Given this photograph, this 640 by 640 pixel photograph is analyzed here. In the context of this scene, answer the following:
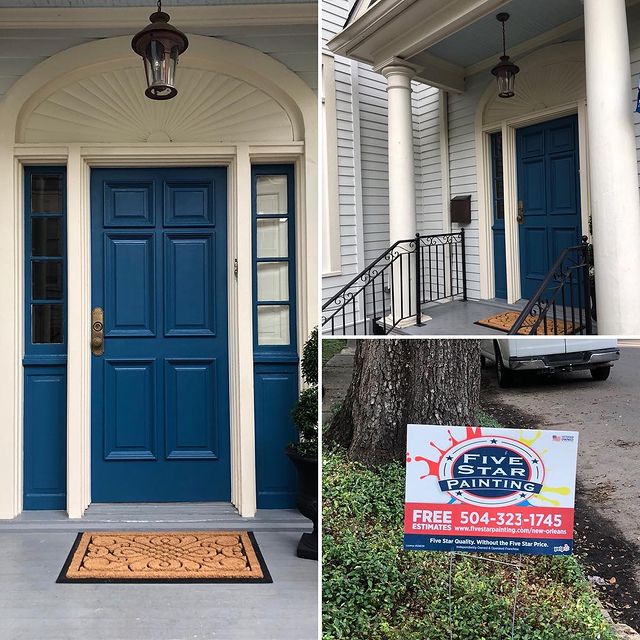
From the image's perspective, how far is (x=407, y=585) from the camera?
1.65 m

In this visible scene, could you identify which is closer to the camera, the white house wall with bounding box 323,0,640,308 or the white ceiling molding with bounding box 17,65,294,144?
the white house wall with bounding box 323,0,640,308

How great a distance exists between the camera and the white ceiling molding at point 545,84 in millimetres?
2314

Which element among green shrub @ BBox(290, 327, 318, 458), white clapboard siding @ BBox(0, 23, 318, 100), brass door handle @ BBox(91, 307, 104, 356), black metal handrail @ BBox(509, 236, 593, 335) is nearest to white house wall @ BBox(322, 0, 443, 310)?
black metal handrail @ BBox(509, 236, 593, 335)

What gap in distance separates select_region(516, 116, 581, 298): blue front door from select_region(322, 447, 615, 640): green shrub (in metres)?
1.13

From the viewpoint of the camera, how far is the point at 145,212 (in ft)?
12.4

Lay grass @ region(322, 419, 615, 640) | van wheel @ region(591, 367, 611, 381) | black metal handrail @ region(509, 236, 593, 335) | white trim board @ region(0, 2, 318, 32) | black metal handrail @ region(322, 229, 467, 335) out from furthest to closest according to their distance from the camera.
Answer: white trim board @ region(0, 2, 318, 32)
black metal handrail @ region(322, 229, 467, 335)
grass @ region(322, 419, 615, 640)
van wheel @ region(591, 367, 611, 381)
black metal handrail @ region(509, 236, 593, 335)

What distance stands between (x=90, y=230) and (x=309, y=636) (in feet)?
7.80

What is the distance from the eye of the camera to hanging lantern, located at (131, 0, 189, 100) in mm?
2955

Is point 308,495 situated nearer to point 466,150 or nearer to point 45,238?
point 466,150

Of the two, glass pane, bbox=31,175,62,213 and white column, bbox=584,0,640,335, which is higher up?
glass pane, bbox=31,175,62,213

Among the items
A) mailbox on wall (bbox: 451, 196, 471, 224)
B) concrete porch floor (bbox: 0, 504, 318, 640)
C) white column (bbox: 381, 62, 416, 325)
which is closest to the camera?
white column (bbox: 381, 62, 416, 325)

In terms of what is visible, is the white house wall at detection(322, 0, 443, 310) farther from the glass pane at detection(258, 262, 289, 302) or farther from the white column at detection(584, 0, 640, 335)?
the glass pane at detection(258, 262, 289, 302)

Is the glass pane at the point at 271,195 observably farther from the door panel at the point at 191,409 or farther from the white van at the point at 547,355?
the white van at the point at 547,355

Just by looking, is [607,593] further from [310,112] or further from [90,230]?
[90,230]
